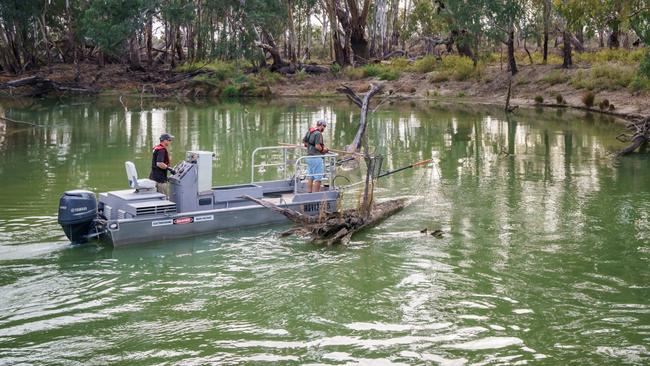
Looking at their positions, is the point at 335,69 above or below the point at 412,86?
above

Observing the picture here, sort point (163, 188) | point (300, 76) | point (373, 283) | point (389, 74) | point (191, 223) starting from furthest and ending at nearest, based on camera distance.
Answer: point (300, 76) → point (389, 74) → point (163, 188) → point (191, 223) → point (373, 283)

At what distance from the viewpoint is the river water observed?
8.95 metres

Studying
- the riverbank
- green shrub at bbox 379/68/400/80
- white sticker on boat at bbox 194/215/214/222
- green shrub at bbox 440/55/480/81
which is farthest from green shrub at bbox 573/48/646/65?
white sticker on boat at bbox 194/215/214/222

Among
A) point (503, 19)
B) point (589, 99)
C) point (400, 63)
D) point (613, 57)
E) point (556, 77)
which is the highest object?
point (503, 19)

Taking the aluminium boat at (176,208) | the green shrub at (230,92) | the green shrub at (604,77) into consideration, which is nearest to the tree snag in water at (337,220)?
the aluminium boat at (176,208)

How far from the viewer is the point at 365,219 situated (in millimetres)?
14289

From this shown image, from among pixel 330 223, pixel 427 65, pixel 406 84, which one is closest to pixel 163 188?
pixel 330 223

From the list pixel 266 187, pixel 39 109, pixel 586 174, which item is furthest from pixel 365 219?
pixel 39 109

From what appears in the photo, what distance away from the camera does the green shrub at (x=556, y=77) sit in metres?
43.3

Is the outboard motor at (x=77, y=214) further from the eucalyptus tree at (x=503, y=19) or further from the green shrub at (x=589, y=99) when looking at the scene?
the eucalyptus tree at (x=503, y=19)

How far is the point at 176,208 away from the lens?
13.5m

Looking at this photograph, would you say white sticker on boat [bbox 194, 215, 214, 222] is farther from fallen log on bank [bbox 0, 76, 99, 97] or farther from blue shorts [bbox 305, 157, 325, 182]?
fallen log on bank [bbox 0, 76, 99, 97]

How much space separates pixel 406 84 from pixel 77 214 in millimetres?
41262

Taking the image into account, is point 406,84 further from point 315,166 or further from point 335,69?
point 315,166
